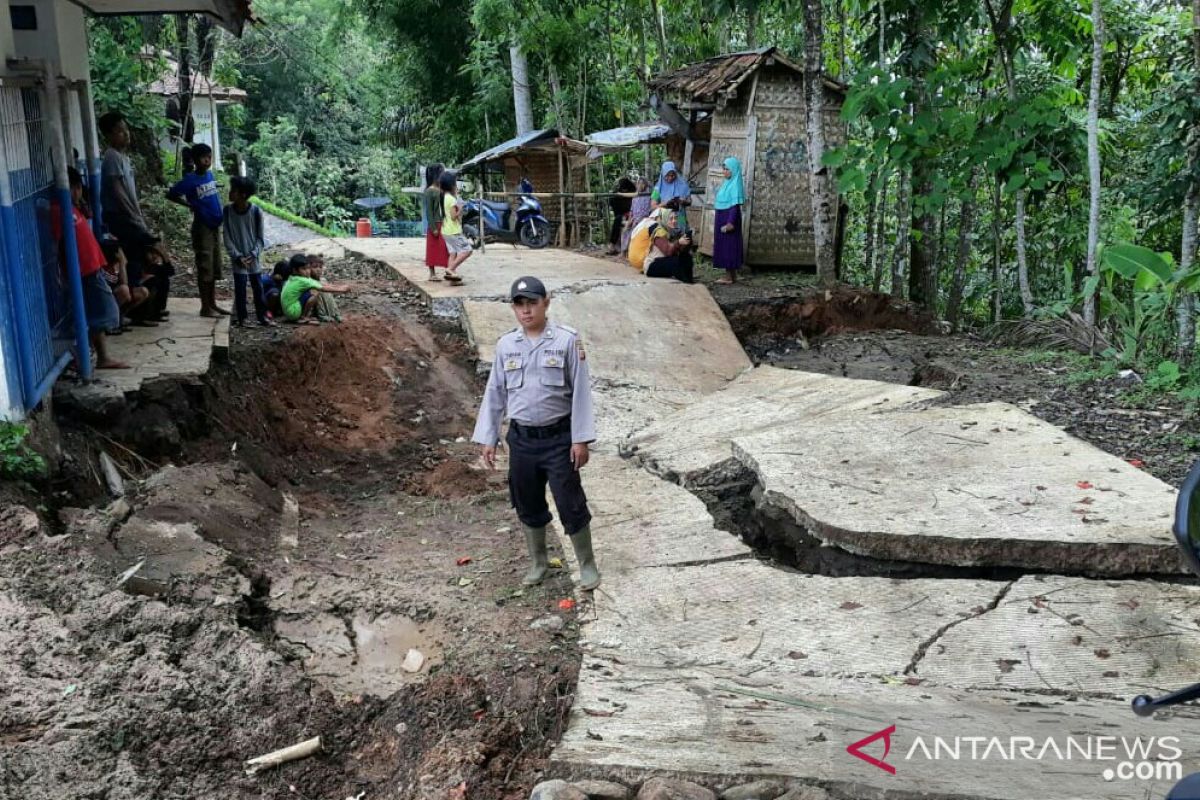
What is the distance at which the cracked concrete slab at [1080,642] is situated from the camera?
4043 mm

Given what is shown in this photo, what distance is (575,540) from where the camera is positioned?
508 centimetres

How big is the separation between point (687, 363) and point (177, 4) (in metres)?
5.43

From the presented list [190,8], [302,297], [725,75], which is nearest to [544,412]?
[302,297]

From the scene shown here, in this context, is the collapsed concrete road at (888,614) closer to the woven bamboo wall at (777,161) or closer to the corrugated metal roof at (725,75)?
the woven bamboo wall at (777,161)

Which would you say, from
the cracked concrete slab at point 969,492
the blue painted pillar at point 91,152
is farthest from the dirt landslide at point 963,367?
the blue painted pillar at point 91,152

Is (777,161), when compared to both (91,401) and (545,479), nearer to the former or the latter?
(545,479)

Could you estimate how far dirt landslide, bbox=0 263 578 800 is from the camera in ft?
11.9

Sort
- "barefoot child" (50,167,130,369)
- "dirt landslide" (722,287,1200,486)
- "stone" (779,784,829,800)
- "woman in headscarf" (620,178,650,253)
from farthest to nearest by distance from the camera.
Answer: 1. "woman in headscarf" (620,178,650,253)
2. "barefoot child" (50,167,130,369)
3. "dirt landslide" (722,287,1200,486)
4. "stone" (779,784,829,800)

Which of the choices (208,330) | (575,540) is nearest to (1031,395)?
(575,540)

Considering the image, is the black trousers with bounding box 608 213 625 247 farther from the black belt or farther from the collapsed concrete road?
the black belt

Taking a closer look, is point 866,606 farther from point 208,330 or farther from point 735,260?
point 735,260

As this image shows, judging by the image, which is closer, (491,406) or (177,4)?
(491,406)

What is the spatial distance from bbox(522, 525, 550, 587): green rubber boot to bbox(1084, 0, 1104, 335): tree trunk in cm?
585

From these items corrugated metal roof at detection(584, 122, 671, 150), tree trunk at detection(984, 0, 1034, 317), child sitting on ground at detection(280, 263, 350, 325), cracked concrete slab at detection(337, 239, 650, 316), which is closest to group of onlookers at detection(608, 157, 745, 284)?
cracked concrete slab at detection(337, 239, 650, 316)
